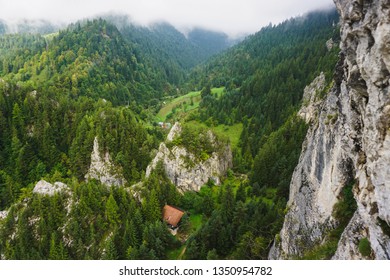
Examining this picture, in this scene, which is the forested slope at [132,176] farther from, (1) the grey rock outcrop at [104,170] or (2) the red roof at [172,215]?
(2) the red roof at [172,215]

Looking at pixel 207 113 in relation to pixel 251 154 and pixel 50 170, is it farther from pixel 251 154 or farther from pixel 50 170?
pixel 50 170

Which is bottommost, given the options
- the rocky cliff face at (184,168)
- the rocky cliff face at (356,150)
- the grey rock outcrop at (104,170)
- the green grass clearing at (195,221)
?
the grey rock outcrop at (104,170)

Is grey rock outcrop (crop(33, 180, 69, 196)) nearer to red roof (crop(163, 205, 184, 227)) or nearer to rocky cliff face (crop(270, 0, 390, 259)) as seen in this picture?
red roof (crop(163, 205, 184, 227))

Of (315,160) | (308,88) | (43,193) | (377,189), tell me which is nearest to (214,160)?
(43,193)

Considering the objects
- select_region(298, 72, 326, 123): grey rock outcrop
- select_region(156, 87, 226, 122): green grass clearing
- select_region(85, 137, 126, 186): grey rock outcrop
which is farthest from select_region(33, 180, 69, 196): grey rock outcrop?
select_region(156, 87, 226, 122): green grass clearing

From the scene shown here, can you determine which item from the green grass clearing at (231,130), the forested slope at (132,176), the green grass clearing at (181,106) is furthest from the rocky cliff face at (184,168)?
the green grass clearing at (181,106)

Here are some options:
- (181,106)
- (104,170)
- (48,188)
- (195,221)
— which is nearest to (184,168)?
(195,221)
